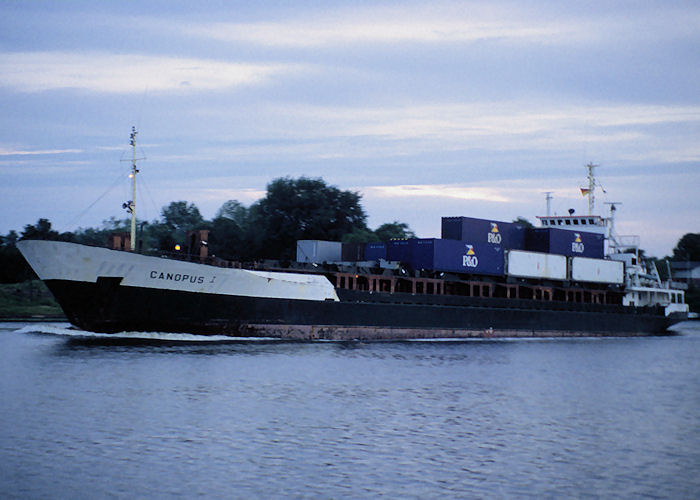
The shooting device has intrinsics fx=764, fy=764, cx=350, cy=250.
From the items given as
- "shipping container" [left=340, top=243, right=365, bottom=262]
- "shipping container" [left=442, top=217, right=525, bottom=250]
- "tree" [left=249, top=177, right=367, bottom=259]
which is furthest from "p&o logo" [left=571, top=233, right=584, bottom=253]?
"tree" [left=249, top=177, right=367, bottom=259]

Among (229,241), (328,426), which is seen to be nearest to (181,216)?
(229,241)

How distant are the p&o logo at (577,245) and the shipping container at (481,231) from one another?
5.61 meters

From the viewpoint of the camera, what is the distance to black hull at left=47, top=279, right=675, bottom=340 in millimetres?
40250

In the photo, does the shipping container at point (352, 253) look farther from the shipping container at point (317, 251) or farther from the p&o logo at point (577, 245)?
the p&o logo at point (577, 245)

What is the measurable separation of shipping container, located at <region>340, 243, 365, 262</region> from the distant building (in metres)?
109

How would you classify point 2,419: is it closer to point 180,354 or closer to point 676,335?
point 180,354

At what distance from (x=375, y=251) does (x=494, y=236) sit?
31.9 feet

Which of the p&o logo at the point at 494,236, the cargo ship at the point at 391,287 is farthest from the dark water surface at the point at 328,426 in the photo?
the p&o logo at the point at 494,236

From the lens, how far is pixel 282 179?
→ 316 feet

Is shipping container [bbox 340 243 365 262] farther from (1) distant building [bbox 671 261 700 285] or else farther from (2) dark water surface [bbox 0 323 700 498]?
(1) distant building [bbox 671 261 700 285]

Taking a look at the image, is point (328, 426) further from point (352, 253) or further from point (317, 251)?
point (352, 253)

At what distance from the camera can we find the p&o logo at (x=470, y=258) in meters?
56.1

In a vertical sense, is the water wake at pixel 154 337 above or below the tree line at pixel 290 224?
below

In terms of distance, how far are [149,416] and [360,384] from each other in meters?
10.0
